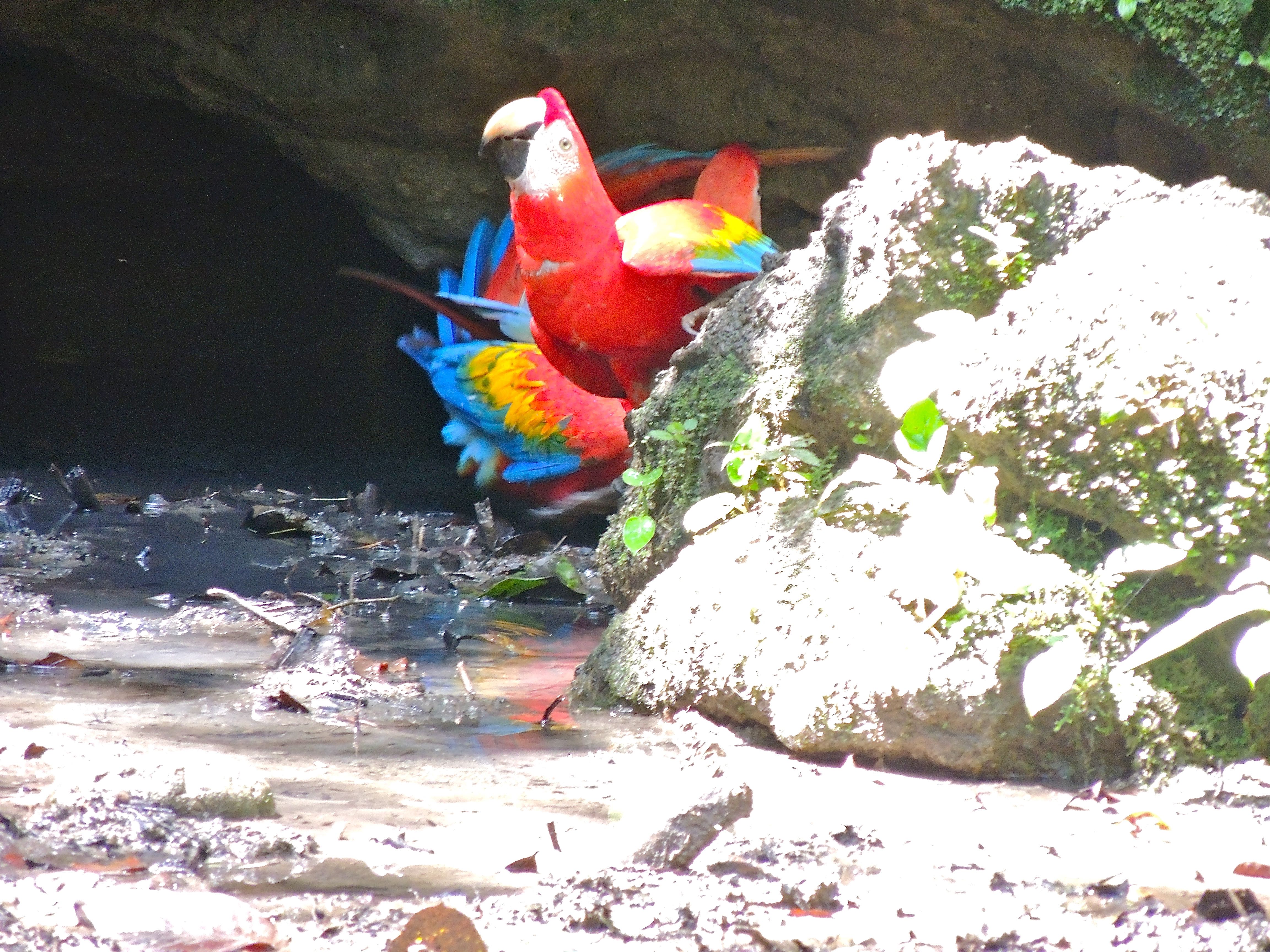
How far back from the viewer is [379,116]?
4.62 m

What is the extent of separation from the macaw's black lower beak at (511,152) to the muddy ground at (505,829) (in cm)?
157

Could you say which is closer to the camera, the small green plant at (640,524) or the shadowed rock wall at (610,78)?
the small green plant at (640,524)

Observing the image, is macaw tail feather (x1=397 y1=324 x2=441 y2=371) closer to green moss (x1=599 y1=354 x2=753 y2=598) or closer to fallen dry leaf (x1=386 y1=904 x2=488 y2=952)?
green moss (x1=599 y1=354 x2=753 y2=598)

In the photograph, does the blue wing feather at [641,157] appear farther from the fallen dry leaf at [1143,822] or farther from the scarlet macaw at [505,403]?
the fallen dry leaf at [1143,822]

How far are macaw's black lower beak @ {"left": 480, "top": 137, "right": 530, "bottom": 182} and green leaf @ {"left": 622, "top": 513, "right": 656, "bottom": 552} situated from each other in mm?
1364

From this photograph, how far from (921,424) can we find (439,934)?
1.19m

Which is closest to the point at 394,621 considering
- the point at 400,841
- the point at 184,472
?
the point at 400,841

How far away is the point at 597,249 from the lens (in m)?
3.46

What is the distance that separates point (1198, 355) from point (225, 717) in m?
1.64

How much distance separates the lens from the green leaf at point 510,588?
3.48 m

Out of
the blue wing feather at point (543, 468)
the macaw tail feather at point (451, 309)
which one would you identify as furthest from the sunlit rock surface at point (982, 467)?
the macaw tail feather at point (451, 309)

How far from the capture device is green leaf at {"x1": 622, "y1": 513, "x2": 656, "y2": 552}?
2.52m

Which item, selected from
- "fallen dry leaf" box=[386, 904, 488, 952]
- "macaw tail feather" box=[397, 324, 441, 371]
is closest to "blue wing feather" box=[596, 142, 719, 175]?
"macaw tail feather" box=[397, 324, 441, 371]

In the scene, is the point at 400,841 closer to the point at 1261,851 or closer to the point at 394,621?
the point at 1261,851
